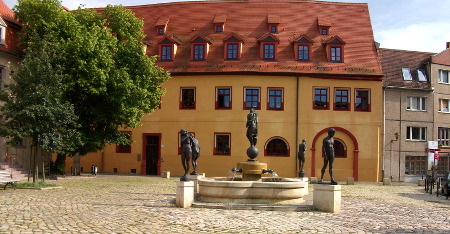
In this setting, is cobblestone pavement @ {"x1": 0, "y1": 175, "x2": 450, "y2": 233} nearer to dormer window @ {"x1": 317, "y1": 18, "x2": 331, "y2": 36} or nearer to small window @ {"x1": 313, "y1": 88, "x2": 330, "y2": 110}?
small window @ {"x1": 313, "y1": 88, "x2": 330, "y2": 110}

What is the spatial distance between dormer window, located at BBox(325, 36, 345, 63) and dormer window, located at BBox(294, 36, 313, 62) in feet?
4.52

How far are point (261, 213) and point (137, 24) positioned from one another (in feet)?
63.9

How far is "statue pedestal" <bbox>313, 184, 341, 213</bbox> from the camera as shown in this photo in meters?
13.2

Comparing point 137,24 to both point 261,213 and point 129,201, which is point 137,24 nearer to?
point 129,201

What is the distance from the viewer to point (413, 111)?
38344 millimetres

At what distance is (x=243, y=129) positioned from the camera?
32.6 meters

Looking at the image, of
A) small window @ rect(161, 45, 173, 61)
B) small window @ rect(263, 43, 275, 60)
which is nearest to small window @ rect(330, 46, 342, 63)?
small window @ rect(263, 43, 275, 60)

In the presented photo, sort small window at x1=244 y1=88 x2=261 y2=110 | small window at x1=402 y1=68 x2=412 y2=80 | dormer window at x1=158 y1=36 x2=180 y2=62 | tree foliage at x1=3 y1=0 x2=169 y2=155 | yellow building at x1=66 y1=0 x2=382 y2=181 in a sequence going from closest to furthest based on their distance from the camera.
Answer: tree foliage at x1=3 y1=0 x2=169 y2=155, yellow building at x1=66 y1=0 x2=382 y2=181, small window at x1=244 y1=88 x2=261 y2=110, dormer window at x1=158 y1=36 x2=180 y2=62, small window at x1=402 y1=68 x2=412 y2=80

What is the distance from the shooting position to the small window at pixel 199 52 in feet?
112

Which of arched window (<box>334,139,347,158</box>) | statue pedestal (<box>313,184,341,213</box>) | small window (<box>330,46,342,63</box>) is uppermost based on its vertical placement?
small window (<box>330,46,342,63</box>)

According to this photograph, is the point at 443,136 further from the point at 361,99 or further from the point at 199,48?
the point at 199,48

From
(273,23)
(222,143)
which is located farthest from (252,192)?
(273,23)

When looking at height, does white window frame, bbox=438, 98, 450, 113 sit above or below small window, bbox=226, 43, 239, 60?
below

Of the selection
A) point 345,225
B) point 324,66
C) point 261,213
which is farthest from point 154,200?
point 324,66
